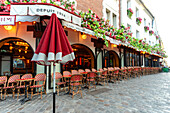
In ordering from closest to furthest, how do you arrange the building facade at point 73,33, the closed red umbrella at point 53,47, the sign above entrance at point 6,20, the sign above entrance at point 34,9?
the closed red umbrella at point 53,47, the sign above entrance at point 34,9, the sign above entrance at point 6,20, the building facade at point 73,33

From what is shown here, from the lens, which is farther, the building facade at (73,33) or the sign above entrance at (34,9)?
the building facade at (73,33)

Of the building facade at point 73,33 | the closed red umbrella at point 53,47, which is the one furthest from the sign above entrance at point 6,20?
the closed red umbrella at point 53,47

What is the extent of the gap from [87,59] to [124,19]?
22.1 feet

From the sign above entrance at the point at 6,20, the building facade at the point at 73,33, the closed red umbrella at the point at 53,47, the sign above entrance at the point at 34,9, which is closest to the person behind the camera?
the closed red umbrella at the point at 53,47

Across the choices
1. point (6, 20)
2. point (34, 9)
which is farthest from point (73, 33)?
point (6, 20)

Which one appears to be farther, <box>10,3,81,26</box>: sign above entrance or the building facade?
the building facade

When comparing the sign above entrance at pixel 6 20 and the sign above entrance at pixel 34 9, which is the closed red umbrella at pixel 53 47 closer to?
the sign above entrance at pixel 34 9

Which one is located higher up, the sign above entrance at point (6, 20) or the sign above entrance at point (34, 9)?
the sign above entrance at point (34, 9)

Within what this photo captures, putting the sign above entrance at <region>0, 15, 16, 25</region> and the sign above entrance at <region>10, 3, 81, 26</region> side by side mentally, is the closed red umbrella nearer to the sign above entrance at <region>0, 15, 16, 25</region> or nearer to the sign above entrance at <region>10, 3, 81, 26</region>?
the sign above entrance at <region>10, 3, 81, 26</region>

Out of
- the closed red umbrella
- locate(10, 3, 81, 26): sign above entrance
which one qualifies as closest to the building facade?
locate(10, 3, 81, 26): sign above entrance

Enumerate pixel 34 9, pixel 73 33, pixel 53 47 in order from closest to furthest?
pixel 53 47 < pixel 34 9 < pixel 73 33

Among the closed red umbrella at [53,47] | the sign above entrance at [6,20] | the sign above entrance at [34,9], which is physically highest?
the sign above entrance at [34,9]

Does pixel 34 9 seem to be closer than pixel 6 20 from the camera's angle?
Yes

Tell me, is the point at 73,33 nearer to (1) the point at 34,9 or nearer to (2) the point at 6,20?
(1) the point at 34,9
